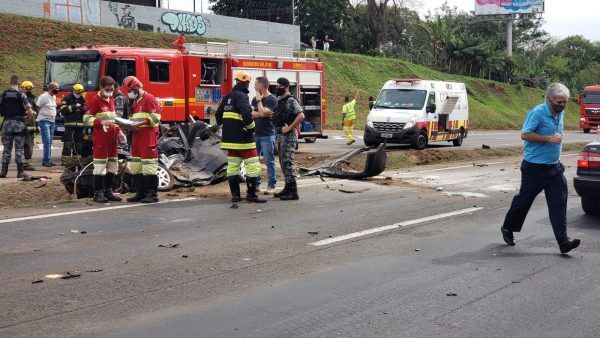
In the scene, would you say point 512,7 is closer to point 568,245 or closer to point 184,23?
point 184,23

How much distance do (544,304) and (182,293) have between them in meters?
2.99

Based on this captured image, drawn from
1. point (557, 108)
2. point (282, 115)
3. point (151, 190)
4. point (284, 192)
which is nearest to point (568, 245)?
point (557, 108)

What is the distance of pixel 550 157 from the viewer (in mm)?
7559

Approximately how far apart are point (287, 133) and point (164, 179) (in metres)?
2.32

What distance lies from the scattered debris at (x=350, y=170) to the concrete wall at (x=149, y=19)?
22221mm

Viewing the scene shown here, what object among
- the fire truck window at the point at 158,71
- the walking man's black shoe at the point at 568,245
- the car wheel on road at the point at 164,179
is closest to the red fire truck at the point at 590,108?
the fire truck window at the point at 158,71

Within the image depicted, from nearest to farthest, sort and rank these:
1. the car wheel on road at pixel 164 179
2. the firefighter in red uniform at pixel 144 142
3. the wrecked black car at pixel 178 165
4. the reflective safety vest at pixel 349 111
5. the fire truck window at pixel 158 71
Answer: the firefighter in red uniform at pixel 144 142
the wrecked black car at pixel 178 165
the car wheel on road at pixel 164 179
the fire truck window at pixel 158 71
the reflective safety vest at pixel 349 111

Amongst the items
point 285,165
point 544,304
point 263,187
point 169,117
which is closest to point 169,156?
point 263,187

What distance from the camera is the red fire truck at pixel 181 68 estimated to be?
1689 centimetres

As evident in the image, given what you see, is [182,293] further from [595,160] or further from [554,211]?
[595,160]

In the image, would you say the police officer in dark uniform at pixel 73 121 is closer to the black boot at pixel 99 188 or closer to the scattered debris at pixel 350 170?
the black boot at pixel 99 188

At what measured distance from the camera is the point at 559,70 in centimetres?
6994

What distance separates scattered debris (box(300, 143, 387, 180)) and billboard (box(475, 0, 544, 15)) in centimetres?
4969

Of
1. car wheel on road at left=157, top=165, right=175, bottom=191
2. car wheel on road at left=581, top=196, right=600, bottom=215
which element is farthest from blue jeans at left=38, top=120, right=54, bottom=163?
car wheel on road at left=581, top=196, right=600, bottom=215
